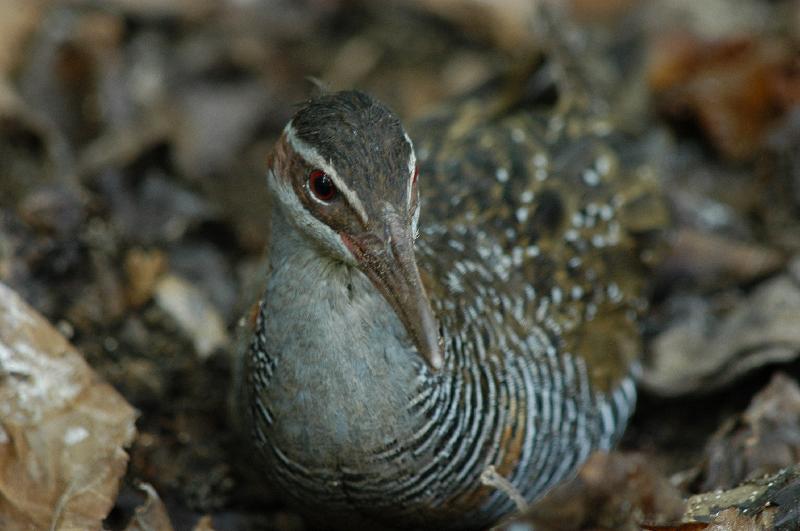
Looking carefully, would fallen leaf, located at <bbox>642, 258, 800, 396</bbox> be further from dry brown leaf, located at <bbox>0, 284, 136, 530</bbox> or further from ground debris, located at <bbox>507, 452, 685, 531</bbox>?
dry brown leaf, located at <bbox>0, 284, 136, 530</bbox>

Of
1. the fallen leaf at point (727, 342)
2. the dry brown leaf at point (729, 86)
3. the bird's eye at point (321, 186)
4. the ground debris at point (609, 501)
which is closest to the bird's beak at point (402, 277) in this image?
the bird's eye at point (321, 186)

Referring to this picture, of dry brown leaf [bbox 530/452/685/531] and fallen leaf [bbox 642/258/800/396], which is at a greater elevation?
fallen leaf [bbox 642/258/800/396]

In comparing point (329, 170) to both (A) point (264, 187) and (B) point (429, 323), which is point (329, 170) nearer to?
(B) point (429, 323)

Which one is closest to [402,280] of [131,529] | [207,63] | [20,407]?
[131,529]

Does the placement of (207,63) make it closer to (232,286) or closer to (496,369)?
(232,286)

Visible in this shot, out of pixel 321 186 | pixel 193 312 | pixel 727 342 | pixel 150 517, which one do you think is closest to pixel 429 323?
pixel 321 186

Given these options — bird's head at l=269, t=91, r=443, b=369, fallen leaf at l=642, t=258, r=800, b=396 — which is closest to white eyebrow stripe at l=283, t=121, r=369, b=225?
bird's head at l=269, t=91, r=443, b=369
